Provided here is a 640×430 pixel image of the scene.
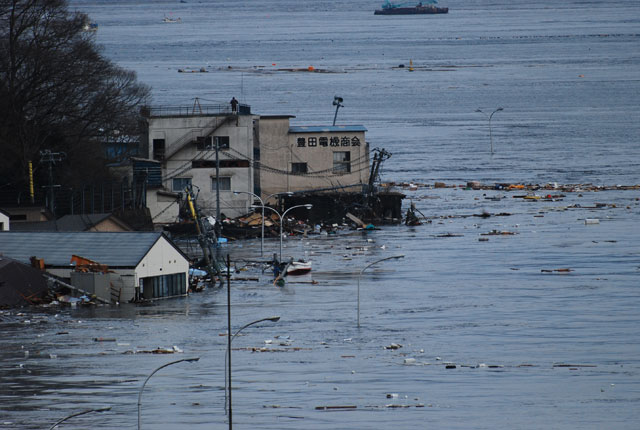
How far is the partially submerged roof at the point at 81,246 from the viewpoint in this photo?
5800 centimetres

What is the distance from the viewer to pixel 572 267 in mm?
69562

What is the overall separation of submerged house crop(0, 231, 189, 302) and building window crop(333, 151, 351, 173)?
105 ft

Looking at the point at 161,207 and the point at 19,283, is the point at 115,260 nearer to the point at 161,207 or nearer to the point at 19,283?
the point at 19,283

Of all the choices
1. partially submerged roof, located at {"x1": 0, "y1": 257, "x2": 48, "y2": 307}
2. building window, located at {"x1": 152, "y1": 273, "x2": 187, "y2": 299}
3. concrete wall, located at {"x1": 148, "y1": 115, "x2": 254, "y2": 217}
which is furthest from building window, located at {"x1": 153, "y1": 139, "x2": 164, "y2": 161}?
partially submerged roof, located at {"x1": 0, "y1": 257, "x2": 48, "y2": 307}

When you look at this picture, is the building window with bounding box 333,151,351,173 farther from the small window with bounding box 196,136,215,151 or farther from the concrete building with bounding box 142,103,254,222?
the small window with bounding box 196,136,215,151

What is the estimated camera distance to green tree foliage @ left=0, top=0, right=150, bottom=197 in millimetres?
78750

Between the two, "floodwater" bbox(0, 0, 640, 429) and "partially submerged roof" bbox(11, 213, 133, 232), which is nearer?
"floodwater" bbox(0, 0, 640, 429)

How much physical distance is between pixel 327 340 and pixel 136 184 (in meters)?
35.6

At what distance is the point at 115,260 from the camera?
57781 millimetres

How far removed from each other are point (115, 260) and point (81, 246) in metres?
2.98

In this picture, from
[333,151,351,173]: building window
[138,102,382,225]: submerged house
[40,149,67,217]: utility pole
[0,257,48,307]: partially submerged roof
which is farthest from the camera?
[333,151,351,173]: building window

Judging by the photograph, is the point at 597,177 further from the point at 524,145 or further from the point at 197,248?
the point at 197,248

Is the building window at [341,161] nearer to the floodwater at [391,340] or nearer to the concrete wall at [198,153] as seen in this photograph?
the floodwater at [391,340]

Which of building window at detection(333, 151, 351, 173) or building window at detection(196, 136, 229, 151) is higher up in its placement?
building window at detection(196, 136, 229, 151)
